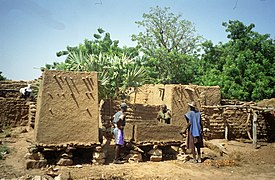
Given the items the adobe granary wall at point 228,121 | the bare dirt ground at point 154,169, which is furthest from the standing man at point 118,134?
the adobe granary wall at point 228,121

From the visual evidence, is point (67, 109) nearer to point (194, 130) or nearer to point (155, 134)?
point (155, 134)

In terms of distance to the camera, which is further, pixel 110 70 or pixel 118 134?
A: pixel 110 70

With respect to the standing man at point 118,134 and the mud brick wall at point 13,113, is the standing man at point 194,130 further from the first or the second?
the mud brick wall at point 13,113

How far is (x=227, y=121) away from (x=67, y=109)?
8759 millimetres

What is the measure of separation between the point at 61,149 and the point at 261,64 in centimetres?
1624

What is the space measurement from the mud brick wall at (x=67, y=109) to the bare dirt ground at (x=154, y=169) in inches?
32.2

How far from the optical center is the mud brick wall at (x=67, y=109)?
25.5 feet

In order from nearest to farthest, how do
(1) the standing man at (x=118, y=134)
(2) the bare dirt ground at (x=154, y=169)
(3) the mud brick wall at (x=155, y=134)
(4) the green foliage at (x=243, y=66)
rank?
(2) the bare dirt ground at (x=154, y=169) < (1) the standing man at (x=118, y=134) < (3) the mud brick wall at (x=155, y=134) < (4) the green foliage at (x=243, y=66)

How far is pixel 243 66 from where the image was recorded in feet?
62.6

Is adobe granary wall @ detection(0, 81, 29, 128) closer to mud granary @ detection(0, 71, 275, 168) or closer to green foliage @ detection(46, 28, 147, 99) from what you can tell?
mud granary @ detection(0, 71, 275, 168)

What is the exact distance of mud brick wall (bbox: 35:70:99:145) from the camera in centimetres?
777

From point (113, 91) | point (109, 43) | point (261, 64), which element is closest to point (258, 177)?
point (113, 91)

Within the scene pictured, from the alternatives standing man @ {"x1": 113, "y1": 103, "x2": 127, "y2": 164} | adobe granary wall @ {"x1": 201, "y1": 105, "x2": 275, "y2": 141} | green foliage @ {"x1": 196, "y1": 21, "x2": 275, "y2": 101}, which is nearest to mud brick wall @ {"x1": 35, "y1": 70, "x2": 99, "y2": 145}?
standing man @ {"x1": 113, "y1": 103, "x2": 127, "y2": 164}

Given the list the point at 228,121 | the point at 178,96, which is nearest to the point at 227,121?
the point at 228,121
